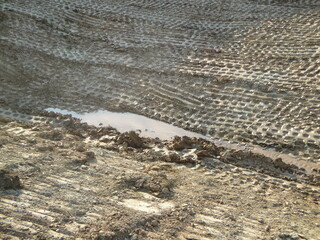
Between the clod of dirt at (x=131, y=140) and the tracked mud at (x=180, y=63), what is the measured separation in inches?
37.5

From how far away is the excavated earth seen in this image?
4.41 meters

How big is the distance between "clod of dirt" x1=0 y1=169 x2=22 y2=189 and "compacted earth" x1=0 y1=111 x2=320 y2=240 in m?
0.01

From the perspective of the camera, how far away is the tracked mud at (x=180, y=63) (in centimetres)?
741

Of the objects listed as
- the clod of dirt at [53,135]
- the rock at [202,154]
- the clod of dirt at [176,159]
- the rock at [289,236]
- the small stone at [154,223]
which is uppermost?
the rock at [202,154]

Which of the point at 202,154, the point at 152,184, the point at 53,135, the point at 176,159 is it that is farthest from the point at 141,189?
the point at 53,135

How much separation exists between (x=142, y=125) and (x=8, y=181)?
3.37 m

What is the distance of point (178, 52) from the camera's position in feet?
30.9

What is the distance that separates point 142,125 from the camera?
24.9ft

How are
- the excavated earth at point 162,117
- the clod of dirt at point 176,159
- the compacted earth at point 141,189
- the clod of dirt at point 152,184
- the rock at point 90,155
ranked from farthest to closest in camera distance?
1. the clod of dirt at point 176,159
2. the rock at point 90,155
3. the clod of dirt at point 152,184
4. the excavated earth at point 162,117
5. the compacted earth at point 141,189

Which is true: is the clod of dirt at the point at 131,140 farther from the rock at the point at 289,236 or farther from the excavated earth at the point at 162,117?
the rock at the point at 289,236

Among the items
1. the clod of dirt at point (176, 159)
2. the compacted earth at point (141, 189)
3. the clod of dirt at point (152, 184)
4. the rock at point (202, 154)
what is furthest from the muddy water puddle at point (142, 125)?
the clod of dirt at point (152, 184)

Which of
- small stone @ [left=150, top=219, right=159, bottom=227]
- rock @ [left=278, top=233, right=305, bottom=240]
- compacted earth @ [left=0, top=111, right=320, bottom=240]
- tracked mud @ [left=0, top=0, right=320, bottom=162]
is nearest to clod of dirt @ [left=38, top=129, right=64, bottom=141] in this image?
compacted earth @ [left=0, top=111, right=320, bottom=240]

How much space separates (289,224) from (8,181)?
311 cm

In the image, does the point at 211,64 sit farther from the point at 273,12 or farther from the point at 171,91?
the point at 273,12
